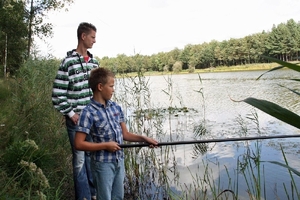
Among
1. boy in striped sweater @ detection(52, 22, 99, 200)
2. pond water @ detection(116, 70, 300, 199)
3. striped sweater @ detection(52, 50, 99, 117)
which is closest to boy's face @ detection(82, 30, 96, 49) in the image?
boy in striped sweater @ detection(52, 22, 99, 200)

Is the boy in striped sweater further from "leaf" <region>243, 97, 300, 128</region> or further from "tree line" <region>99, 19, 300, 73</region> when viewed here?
"tree line" <region>99, 19, 300, 73</region>

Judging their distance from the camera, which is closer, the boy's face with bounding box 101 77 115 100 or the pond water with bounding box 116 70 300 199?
the boy's face with bounding box 101 77 115 100

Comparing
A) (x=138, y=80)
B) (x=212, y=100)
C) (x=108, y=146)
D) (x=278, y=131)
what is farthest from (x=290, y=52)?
(x=108, y=146)

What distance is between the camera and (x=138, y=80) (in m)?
5.07

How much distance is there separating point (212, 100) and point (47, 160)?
991 centimetres

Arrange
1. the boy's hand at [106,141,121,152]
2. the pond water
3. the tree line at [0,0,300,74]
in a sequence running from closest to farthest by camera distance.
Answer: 1. the boy's hand at [106,141,121,152]
2. the pond water
3. the tree line at [0,0,300,74]

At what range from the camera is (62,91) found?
2756mm

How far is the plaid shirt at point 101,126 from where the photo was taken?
2100 millimetres

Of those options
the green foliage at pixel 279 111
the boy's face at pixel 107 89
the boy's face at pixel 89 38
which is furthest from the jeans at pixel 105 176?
the green foliage at pixel 279 111

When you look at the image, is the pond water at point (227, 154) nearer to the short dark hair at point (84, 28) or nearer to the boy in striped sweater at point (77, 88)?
the boy in striped sweater at point (77, 88)

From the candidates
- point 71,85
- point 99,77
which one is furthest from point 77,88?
point 99,77

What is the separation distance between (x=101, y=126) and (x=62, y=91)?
80cm

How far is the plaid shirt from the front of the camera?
2.10 metres

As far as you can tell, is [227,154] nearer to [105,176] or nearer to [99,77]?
[105,176]
